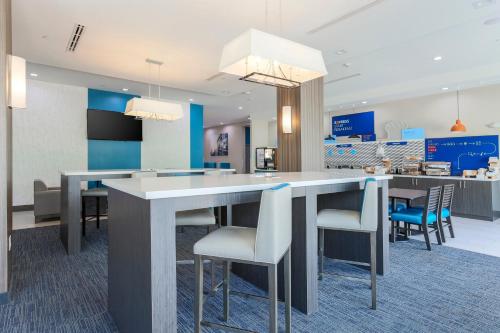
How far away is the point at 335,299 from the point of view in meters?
2.35

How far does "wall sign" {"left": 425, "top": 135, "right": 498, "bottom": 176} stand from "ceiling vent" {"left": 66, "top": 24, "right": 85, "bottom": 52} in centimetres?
781

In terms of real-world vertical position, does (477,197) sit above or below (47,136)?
below

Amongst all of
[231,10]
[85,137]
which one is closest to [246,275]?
[231,10]

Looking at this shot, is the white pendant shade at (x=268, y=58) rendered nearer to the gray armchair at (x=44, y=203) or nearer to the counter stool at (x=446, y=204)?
the counter stool at (x=446, y=204)

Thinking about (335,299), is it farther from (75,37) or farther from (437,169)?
(437,169)

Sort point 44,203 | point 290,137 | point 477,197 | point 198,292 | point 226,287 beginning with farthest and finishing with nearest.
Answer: point 477,197 < point 44,203 < point 290,137 < point 226,287 < point 198,292

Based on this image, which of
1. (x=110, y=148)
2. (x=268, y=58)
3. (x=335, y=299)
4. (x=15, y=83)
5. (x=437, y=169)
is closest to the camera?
(x=268, y=58)

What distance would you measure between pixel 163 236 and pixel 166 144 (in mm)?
7750

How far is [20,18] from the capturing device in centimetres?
351

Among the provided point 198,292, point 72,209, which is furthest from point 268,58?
point 72,209

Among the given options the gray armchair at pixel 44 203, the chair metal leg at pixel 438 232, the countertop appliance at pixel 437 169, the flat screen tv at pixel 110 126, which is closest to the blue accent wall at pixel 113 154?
the flat screen tv at pixel 110 126

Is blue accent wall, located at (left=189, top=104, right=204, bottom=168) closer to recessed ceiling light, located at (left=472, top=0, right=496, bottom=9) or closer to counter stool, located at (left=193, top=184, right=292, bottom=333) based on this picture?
recessed ceiling light, located at (left=472, top=0, right=496, bottom=9)

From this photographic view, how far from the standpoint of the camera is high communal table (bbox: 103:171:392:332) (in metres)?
1.45

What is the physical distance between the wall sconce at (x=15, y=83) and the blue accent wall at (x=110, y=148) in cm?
516
